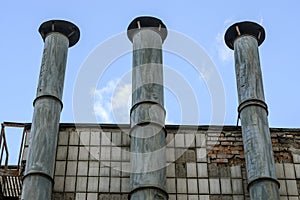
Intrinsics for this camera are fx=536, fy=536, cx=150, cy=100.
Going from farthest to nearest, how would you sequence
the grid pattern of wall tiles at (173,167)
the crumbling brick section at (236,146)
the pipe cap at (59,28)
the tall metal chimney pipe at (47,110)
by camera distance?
1. the pipe cap at (59,28)
2. the crumbling brick section at (236,146)
3. the grid pattern of wall tiles at (173,167)
4. the tall metal chimney pipe at (47,110)

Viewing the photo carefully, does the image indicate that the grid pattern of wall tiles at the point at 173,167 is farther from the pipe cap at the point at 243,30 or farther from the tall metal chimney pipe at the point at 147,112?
the pipe cap at the point at 243,30

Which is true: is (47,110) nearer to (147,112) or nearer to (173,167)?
(147,112)

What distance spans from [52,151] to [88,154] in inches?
25.3

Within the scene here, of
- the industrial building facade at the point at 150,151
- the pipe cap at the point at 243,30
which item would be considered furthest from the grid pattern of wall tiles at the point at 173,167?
the pipe cap at the point at 243,30

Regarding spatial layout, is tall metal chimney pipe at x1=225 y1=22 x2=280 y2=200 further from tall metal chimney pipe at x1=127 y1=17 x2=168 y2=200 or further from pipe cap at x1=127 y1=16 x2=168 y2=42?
tall metal chimney pipe at x1=127 y1=17 x2=168 y2=200

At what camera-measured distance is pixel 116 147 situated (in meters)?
8.14

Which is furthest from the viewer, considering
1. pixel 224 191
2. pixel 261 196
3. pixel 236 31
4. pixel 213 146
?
pixel 236 31

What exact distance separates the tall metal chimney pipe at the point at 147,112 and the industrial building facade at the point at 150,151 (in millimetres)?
15

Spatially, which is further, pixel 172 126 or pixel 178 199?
pixel 172 126

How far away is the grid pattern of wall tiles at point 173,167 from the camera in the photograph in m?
7.73

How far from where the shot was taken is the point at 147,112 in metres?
7.88

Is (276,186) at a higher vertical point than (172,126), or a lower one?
lower

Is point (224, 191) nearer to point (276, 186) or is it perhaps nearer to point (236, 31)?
point (276, 186)

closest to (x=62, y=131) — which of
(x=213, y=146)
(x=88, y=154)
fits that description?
(x=88, y=154)
